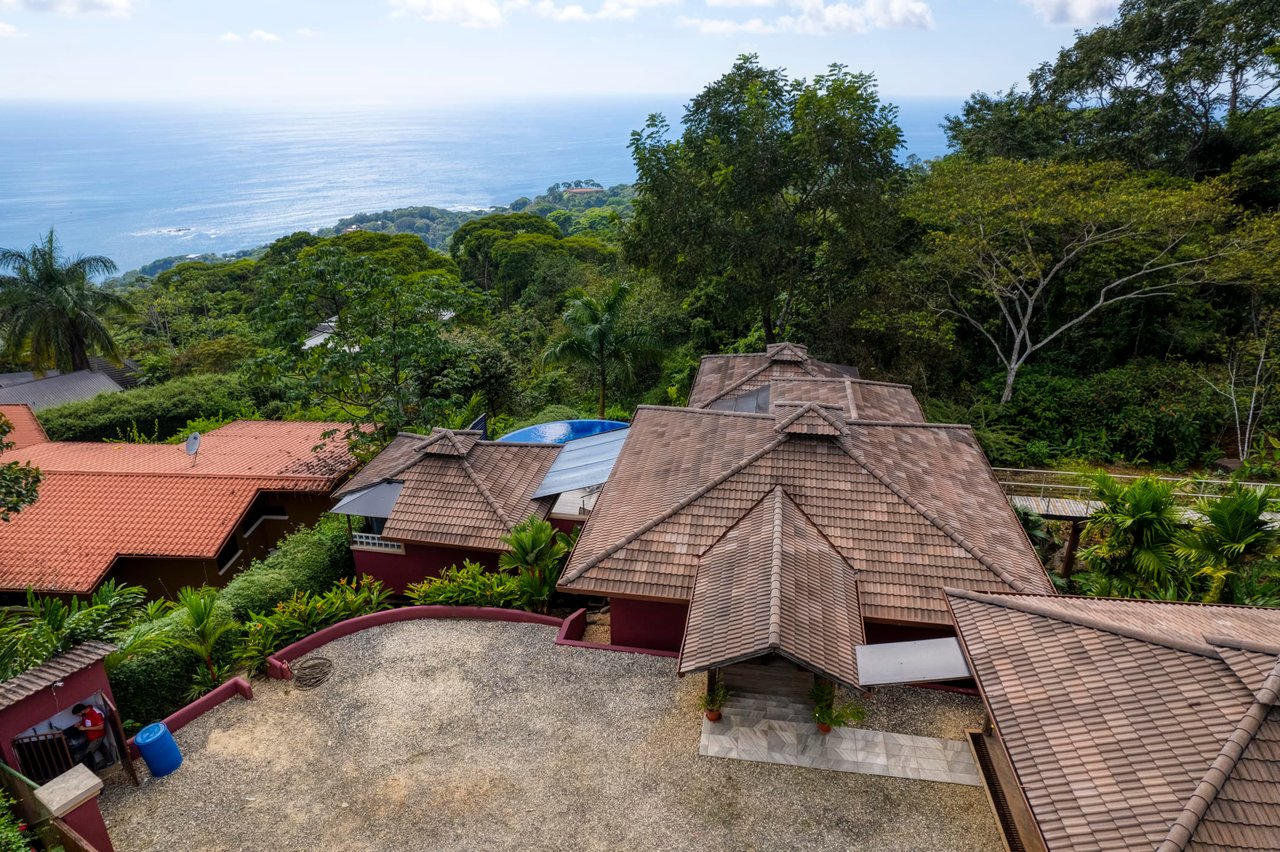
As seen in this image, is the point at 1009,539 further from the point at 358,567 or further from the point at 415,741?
the point at 358,567

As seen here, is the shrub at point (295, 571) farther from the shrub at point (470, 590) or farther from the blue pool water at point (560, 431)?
the blue pool water at point (560, 431)

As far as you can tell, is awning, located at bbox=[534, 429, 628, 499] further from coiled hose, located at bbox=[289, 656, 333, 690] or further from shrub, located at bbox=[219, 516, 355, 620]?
coiled hose, located at bbox=[289, 656, 333, 690]

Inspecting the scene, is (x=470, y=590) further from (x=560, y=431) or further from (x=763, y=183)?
(x=763, y=183)

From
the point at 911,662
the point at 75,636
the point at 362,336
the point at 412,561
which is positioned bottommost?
the point at 412,561

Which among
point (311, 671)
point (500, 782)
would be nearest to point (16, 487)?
point (311, 671)

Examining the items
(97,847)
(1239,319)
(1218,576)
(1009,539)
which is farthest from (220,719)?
(1239,319)

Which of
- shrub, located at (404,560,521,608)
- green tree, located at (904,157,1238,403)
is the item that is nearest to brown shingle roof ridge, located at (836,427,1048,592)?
shrub, located at (404,560,521,608)
